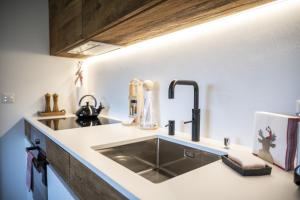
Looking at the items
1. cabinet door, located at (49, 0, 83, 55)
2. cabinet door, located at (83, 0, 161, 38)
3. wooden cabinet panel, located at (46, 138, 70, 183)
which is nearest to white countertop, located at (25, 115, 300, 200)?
wooden cabinet panel, located at (46, 138, 70, 183)

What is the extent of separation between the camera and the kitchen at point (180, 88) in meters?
0.62

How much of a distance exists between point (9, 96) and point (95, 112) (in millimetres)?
824

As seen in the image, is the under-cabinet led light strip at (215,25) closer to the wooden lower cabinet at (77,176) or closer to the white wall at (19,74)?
the wooden lower cabinet at (77,176)

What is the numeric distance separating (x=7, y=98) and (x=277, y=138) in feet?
6.95

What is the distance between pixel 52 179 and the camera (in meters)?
1.18

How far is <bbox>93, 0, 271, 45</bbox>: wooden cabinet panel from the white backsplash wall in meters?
0.08

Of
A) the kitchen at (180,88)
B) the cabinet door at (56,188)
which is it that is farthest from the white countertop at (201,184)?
the cabinet door at (56,188)

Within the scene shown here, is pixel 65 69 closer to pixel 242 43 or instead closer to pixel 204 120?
pixel 204 120

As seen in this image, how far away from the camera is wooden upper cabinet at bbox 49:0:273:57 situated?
83 cm

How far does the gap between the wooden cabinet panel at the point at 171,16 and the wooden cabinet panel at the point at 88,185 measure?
0.70 metres

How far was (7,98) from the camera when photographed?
1.87 metres

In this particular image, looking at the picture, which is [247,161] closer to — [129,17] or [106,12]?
[129,17]

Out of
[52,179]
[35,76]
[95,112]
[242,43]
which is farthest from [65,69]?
[242,43]

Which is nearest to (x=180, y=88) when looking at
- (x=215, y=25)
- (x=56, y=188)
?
(x=215, y=25)
